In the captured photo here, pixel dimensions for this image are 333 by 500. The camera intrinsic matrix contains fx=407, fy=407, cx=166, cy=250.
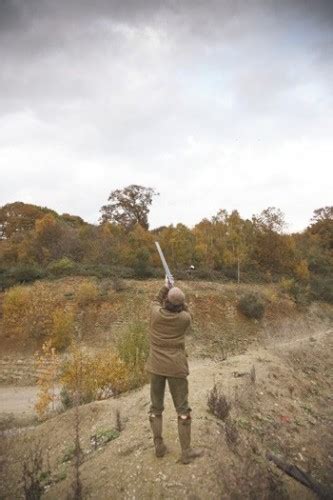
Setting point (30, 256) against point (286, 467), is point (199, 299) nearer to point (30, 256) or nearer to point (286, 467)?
point (30, 256)

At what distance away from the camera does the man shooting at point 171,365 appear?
545cm

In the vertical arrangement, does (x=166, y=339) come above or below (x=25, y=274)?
below

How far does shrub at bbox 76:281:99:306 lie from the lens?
83.1ft

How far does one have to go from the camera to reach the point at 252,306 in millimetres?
26422

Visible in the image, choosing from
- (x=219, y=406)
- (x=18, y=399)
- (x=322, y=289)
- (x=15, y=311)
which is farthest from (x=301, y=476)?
(x=322, y=289)

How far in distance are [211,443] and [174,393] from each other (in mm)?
1218

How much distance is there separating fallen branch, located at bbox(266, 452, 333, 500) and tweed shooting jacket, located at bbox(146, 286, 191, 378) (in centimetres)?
213

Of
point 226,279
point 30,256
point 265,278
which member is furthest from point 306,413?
point 30,256

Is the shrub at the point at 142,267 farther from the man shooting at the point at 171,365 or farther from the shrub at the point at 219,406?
the man shooting at the point at 171,365

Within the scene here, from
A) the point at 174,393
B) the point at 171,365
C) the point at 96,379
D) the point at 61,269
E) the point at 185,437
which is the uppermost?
the point at 61,269

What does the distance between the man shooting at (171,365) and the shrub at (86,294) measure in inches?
797

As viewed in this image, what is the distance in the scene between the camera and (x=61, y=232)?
120 ft

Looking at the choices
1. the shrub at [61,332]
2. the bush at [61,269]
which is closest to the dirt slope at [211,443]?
the shrub at [61,332]

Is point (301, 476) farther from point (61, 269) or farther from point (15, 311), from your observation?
point (61, 269)
